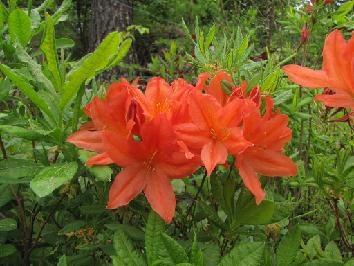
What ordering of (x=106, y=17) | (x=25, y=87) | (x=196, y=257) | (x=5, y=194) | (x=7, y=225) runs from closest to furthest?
(x=196, y=257) → (x=25, y=87) → (x=7, y=225) → (x=5, y=194) → (x=106, y=17)

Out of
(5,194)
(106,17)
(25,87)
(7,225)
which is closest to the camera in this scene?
(25,87)

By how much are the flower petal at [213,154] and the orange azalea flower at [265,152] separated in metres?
0.04

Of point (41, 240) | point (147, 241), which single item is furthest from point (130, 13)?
point (147, 241)

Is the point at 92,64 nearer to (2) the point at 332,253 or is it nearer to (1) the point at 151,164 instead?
(1) the point at 151,164

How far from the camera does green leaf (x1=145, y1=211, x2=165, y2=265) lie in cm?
90

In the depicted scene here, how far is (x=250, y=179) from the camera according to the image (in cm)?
96

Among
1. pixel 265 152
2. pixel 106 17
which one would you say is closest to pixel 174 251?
pixel 265 152

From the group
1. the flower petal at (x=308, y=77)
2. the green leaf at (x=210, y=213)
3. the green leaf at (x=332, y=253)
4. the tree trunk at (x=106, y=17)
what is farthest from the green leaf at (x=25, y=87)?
the tree trunk at (x=106, y=17)

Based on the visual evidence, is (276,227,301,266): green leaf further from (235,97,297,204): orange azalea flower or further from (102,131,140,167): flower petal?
(102,131,140,167): flower petal

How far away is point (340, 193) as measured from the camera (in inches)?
49.2

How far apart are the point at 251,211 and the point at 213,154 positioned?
0.19 m

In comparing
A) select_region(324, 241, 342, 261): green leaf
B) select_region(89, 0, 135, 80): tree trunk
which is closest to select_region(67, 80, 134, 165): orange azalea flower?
select_region(324, 241, 342, 261): green leaf

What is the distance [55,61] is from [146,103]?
0.68ft

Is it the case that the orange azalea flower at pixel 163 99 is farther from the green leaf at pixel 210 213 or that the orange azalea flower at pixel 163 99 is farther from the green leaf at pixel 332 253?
the green leaf at pixel 332 253
